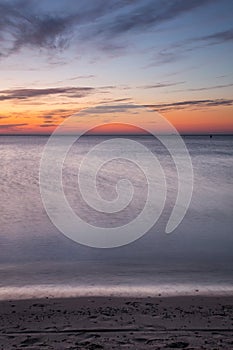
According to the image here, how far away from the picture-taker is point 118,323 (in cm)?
682

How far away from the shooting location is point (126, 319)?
23.0ft

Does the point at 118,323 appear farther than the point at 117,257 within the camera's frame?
No

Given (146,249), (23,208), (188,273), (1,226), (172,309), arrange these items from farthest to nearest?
(23,208)
(1,226)
(146,249)
(188,273)
(172,309)

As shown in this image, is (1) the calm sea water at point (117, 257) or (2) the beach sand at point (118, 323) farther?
(1) the calm sea water at point (117, 257)

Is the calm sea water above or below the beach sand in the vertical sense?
below

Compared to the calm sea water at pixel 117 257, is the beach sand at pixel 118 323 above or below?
above

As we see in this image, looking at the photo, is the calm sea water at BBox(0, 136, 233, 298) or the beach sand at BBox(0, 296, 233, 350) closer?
the beach sand at BBox(0, 296, 233, 350)

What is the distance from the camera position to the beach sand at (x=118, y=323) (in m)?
6.02

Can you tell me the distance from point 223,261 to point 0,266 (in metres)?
7.23

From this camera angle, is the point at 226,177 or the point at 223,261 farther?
Answer: the point at 226,177

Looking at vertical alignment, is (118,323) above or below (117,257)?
above

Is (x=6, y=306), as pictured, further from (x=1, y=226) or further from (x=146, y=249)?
(x=1, y=226)

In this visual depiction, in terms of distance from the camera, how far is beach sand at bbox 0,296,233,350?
602 centimetres

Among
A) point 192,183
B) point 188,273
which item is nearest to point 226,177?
point 192,183
